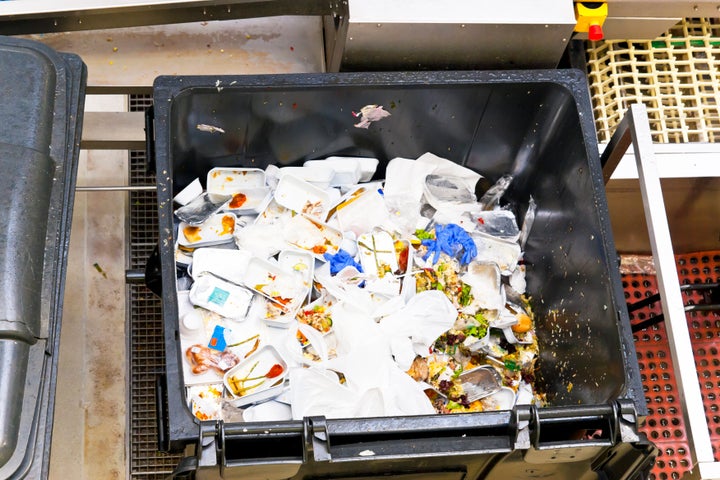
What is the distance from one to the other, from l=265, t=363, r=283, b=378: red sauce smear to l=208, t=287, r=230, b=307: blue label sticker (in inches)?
7.7

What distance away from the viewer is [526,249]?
7.88ft

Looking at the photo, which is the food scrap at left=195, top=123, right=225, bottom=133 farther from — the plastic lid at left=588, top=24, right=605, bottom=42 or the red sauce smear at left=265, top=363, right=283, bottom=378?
the plastic lid at left=588, top=24, right=605, bottom=42

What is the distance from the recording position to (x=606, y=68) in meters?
2.52

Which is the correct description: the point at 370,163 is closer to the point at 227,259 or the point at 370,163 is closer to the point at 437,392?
the point at 227,259

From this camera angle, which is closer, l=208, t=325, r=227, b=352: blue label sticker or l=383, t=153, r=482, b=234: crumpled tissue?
l=208, t=325, r=227, b=352: blue label sticker

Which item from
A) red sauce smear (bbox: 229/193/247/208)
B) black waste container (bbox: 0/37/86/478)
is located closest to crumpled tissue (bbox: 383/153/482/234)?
red sauce smear (bbox: 229/193/247/208)

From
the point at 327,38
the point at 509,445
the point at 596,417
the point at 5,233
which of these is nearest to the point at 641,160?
the point at 596,417

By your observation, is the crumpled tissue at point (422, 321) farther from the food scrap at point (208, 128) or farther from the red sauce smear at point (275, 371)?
the food scrap at point (208, 128)

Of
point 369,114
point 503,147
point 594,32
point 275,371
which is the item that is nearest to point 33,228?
point 275,371

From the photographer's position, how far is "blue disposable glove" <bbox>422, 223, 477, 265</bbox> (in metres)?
2.28

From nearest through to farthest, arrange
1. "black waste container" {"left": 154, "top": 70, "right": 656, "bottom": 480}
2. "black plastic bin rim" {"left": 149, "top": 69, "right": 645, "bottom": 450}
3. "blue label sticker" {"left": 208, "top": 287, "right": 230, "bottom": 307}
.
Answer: "black waste container" {"left": 154, "top": 70, "right": 656, "bottom": 480} → "black plastic bin rim" {"left": 149, "top": 69, "right": 645, "bottom": 450} → "blue label sticker" {"left": 208, "top": 287, "right": 230, "bottom": 307}

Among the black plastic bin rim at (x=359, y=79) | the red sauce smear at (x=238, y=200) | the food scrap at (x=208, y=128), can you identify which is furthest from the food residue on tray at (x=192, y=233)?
the black plastic bin rim at (x=359, y=79)

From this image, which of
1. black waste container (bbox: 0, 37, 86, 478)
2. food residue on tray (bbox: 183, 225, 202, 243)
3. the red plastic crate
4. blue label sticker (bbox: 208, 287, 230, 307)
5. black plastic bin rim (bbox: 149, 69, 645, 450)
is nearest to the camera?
black waste container (bbox: 0, 37, 86, 478)

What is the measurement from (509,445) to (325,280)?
667 mm
